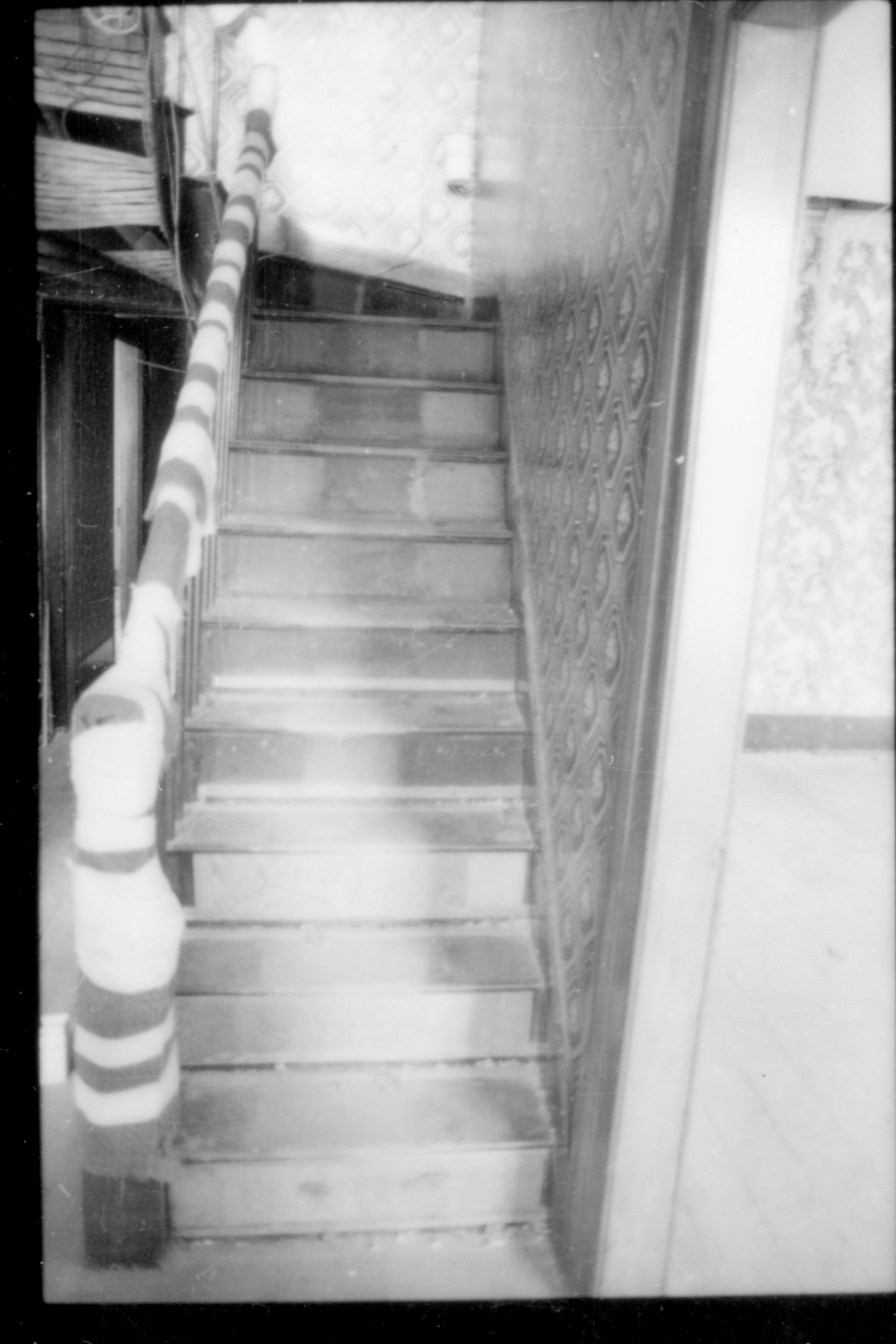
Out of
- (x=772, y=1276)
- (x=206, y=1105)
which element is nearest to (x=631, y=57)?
(x=206, y=1105)

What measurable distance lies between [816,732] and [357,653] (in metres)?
2.93

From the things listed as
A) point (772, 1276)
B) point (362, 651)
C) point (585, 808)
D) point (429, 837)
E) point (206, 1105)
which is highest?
point (362, 651)

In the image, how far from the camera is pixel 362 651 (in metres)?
2.00

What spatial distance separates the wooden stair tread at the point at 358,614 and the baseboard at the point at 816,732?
242 centimetres

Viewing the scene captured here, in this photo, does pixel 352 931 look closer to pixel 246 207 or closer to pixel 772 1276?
pixel 772 1276

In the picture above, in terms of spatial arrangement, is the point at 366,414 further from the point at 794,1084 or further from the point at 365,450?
the point at 794,1084

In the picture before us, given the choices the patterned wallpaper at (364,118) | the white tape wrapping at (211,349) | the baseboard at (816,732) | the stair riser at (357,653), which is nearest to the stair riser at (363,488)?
the stair riser at (357,653)

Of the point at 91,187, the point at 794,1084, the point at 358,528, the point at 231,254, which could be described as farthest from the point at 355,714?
the point at 91,187

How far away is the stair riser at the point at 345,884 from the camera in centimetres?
169

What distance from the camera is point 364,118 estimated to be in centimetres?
371

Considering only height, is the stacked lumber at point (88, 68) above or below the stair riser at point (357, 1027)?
above

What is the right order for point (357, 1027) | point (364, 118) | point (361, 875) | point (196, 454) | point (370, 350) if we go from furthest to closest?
point (364, 118) < point (370, 350) < point (361, 875) < point (357, 1027) < point (196, 454)

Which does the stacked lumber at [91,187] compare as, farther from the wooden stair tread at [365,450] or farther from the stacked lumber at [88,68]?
the wooden stair tread at [365,450]

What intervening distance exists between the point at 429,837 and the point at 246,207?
183 cm
